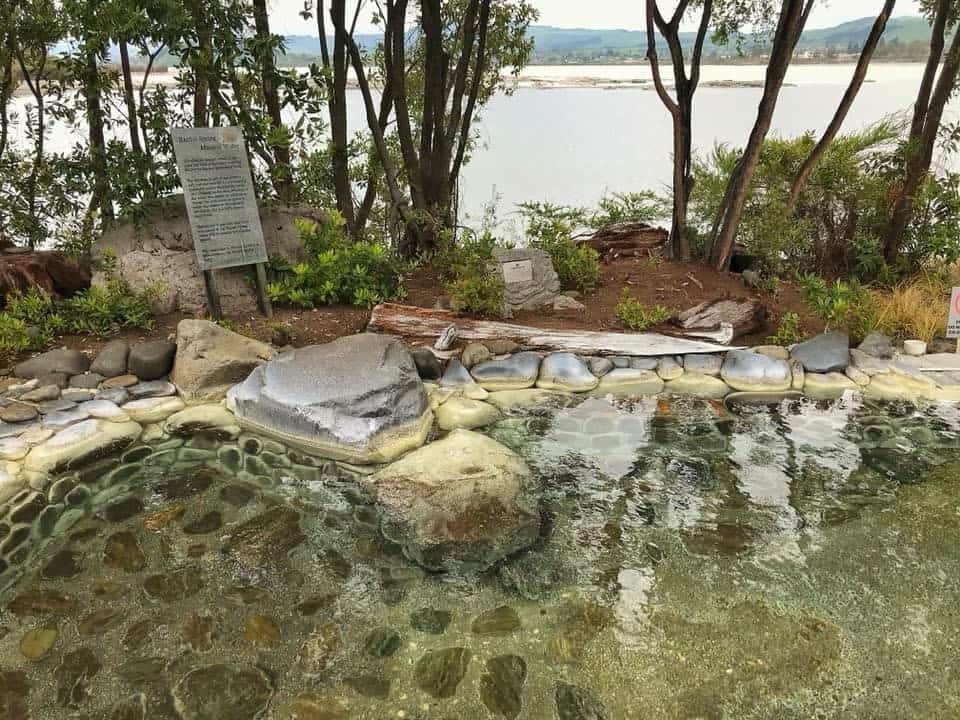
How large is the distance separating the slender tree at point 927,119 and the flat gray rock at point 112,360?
6.91 m

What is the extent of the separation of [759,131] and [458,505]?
15.3 feet

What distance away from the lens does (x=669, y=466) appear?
4.08 m

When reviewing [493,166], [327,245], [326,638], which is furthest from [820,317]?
[493,166]

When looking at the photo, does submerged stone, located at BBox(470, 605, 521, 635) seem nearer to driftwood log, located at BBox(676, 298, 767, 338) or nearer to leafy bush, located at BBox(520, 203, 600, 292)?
driftwood log, located at BBox(676, 298, 767, 338)

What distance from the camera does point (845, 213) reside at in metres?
6.80

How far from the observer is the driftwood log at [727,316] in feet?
18.3

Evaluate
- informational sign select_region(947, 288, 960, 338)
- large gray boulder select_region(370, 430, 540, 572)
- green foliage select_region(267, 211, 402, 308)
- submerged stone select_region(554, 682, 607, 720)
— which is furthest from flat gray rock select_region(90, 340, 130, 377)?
informational sign select_region(947, 288, 960, 338)

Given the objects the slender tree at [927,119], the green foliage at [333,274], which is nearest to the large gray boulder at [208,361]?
the green foliage at [333,274]

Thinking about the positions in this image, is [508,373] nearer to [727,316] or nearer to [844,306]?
[727,316]

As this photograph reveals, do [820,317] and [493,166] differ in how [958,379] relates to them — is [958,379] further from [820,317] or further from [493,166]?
[493,166]

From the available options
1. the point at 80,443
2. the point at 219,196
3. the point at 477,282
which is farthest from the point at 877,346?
the point at 80,443

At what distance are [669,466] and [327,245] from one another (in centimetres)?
362

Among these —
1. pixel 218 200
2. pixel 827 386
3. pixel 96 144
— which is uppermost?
pixel 96 144

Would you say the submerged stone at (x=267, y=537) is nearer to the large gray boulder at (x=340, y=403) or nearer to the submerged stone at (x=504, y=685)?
the large gray boulder at (x=340, y=403)
